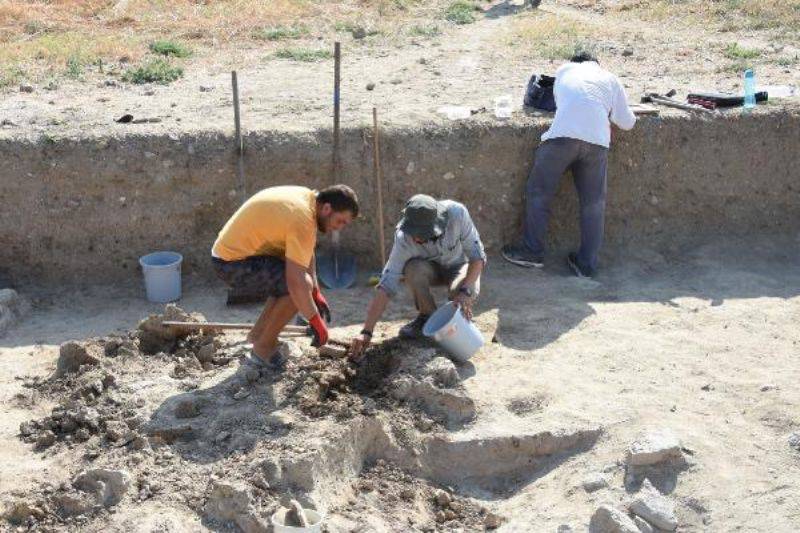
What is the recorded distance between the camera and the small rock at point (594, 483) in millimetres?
5781

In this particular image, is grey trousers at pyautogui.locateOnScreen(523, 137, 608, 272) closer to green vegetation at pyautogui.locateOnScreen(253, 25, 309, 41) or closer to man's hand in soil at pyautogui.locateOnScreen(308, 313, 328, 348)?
man's hand in soil at pyautogui.locateOnScreen(308, 313, 328, 348)

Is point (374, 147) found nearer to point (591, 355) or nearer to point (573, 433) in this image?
point (591, 355)

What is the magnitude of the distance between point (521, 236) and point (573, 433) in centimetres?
303

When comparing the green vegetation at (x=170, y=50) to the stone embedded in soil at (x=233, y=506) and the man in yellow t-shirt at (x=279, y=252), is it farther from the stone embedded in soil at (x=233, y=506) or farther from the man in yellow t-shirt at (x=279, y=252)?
the stone embedded in soil at (x=233, y=506)

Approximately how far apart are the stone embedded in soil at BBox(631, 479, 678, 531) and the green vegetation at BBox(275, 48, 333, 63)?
6.51 m

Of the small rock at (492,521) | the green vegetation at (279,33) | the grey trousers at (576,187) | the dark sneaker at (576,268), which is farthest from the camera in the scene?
the green vegetation at (279,33)

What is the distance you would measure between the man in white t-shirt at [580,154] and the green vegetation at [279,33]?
425cm

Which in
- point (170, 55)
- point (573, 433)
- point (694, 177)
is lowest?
point (573, 433)

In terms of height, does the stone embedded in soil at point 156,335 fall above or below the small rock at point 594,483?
above

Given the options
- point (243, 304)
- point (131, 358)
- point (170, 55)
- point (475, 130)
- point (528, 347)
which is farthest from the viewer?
point (170, 55)

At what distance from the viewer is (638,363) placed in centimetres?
695

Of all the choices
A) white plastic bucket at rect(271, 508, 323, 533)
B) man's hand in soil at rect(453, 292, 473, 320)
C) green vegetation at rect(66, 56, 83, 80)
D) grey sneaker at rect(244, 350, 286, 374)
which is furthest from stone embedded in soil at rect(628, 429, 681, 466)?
green vegetation at rect(66, 56, 83, 80)

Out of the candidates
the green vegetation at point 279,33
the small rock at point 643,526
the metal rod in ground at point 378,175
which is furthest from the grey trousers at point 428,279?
the green vegetation at point 279,33

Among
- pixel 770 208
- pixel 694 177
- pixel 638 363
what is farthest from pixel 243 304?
pixel 770 208
